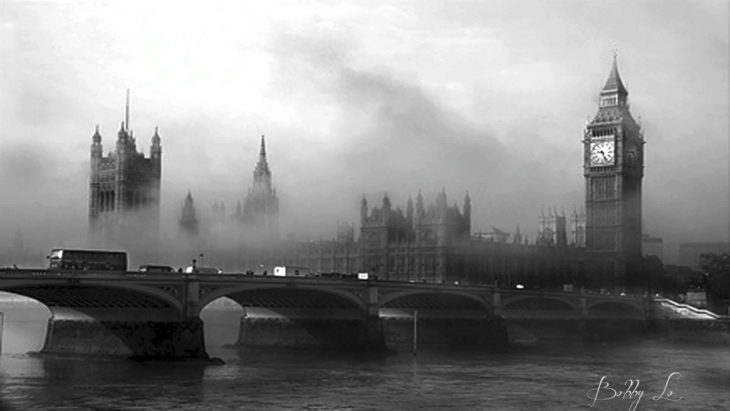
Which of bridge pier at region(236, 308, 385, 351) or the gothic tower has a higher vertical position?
the gothic tower

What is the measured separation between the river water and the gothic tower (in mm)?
82054

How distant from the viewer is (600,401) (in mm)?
56531

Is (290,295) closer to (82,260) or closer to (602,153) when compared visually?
(82,260)

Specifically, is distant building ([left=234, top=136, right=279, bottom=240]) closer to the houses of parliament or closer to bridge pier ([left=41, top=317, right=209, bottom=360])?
the houses of parliament

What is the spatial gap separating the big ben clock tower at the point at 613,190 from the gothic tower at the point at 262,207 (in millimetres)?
52485

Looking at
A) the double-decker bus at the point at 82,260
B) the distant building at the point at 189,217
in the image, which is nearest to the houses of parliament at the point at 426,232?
the distant building at the point at 189,217

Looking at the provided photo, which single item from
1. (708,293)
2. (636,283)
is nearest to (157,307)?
(708,293)

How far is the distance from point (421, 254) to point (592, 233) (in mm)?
51027

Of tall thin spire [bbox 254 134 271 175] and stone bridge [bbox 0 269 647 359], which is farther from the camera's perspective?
tall thin spire [bbox 254 134 271 175]

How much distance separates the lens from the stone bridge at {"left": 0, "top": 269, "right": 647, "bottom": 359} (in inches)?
2771

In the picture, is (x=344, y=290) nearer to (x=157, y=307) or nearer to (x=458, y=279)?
(x=157, y=307)

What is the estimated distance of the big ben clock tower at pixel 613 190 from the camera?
609 feet
